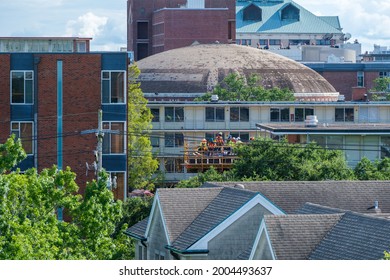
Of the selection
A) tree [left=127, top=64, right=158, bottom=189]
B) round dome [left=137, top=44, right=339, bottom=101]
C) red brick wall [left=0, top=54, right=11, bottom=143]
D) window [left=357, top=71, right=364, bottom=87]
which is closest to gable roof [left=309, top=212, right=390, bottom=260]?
red brick wall [left=0, top=54, right=11, bottom=143]

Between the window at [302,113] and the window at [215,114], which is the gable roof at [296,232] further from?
the window at [302,113]

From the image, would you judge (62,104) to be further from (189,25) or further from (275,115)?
(189,25)

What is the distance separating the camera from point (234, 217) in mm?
37406

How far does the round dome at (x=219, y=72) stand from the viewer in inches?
5714

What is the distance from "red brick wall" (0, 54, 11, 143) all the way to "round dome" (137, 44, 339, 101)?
76.0 meters

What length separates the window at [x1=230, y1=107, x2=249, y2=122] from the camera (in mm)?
106375

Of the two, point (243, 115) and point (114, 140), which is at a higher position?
point (114, 140)

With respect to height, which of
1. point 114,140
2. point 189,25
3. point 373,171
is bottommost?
point 373,171

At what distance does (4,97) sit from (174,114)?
1608 inches

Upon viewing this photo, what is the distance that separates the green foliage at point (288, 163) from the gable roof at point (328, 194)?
1586 centimetres

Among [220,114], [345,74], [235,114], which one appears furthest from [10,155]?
[345,74]

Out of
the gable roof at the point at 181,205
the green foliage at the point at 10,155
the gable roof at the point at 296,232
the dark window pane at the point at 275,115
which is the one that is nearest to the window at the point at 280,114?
the dark window pane at the point at 275,115

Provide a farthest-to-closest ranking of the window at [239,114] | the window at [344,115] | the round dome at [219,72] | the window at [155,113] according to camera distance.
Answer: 1. the round dome at [219,72]
2. the window at [344,115]
3. the window at [239,114]
4. the window at [155,113]
